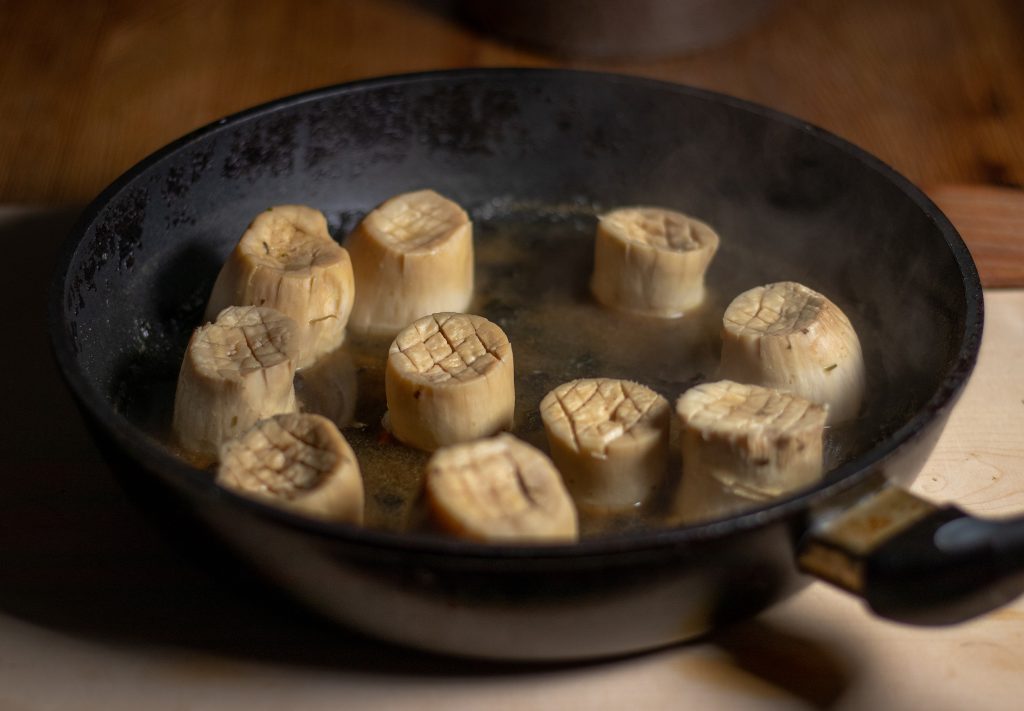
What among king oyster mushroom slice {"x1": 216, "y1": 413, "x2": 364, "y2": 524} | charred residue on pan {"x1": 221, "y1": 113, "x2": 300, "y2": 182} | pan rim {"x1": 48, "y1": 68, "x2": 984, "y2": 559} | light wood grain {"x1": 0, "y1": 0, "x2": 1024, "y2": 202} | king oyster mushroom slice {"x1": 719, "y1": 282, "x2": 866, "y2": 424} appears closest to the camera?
pan rim {"x1": 48, "y1": 68, "x2": 984, "y2": 559}

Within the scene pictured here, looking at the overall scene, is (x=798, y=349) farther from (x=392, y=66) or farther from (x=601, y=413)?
(x=392, y=66)

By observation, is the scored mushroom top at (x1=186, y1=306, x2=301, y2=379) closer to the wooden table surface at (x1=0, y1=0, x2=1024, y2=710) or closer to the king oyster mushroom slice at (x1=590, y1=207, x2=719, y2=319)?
the wooden table surface at (x1=0, y1=0, x2=1024, y2=710)

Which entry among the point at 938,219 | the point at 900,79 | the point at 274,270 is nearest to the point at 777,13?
the point at 900,79

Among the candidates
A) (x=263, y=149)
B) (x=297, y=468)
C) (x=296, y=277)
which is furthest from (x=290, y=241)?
(x=297, y=468)

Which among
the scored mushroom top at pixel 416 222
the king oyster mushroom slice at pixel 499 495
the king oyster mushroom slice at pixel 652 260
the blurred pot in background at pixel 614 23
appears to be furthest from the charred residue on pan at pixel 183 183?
the blurred pot in background at pixel 614 23

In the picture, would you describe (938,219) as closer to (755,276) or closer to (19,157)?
(755,276)

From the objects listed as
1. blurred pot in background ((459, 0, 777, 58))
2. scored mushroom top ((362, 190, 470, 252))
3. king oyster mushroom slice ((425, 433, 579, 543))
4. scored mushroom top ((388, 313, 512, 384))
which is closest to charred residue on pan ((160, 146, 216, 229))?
scored mushroom top ((362, 190, 470, 252))

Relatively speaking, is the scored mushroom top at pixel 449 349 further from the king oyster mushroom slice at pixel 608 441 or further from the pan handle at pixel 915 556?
the pan handle at pixel 915 556
